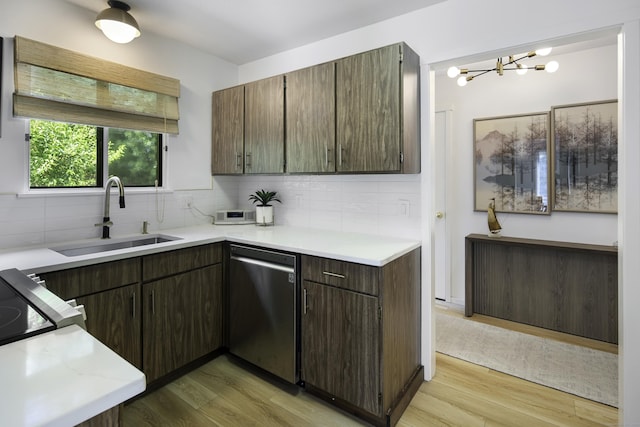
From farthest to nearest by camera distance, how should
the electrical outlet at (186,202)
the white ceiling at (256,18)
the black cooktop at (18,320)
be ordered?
the electrical outlet at (186,202) < the white ceiling at (256,18) < the black cooktop at (18,320)

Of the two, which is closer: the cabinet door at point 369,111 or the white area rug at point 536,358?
the cabinet door at point 369,111

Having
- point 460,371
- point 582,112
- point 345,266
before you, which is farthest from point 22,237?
point 582,112

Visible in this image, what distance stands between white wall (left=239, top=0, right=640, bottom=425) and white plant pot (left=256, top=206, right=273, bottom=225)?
4.39 ft

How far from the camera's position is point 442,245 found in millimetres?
3729

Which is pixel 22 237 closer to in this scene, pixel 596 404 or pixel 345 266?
pixel 345 266

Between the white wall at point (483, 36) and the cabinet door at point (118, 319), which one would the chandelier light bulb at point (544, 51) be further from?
the cabinet door at point (118, 319)

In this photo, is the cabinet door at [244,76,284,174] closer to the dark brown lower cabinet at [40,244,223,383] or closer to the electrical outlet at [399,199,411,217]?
the dark brown lower cabinet at [40,244,223,383]

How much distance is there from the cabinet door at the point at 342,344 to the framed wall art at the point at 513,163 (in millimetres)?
2293

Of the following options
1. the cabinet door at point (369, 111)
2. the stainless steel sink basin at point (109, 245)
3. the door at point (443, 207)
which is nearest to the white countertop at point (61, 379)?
the stainless steel sink basin at point (109, 245)

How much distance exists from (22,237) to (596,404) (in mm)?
3652

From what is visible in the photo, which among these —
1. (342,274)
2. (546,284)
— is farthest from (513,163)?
(342,274)

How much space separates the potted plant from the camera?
2.99m

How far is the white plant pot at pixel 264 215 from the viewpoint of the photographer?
2.99 m

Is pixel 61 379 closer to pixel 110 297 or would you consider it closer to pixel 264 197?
pixel 110 297
